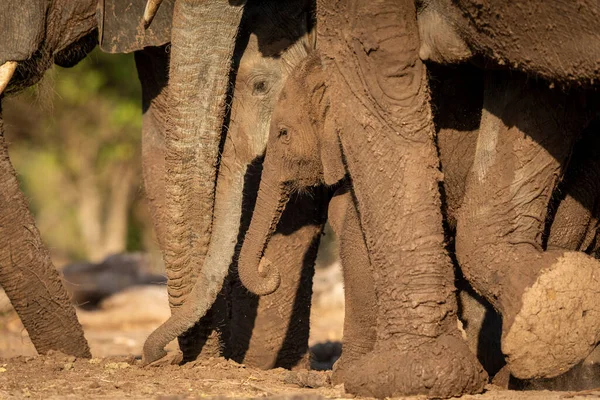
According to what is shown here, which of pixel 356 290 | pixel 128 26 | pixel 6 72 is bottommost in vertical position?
pixel 356 290

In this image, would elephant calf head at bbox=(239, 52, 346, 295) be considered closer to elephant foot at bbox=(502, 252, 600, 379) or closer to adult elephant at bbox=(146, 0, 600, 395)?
adult elephant at bbox=(146, 0, 600, 395)

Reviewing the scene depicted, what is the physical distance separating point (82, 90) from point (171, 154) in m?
11.6

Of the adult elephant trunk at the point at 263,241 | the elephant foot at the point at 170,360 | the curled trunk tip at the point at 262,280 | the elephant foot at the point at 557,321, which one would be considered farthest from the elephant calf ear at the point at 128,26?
the elephant foot at the point at 557,321

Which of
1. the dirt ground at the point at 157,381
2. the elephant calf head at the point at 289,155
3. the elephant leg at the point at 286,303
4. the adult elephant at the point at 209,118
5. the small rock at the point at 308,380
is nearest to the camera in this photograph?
the dirt ground at the point at 157,381

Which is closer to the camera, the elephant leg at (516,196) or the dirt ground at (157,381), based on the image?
the elephant leg at (516,196)

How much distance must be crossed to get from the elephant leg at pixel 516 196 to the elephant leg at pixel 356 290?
60cm

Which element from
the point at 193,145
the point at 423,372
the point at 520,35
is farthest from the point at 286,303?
the point at 520,35

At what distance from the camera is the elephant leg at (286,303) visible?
6.19m

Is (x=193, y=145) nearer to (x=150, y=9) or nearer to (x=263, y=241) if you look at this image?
(x=263, y=241)

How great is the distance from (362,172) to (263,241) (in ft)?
2.79

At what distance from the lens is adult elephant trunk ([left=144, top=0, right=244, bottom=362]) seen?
17.4ft

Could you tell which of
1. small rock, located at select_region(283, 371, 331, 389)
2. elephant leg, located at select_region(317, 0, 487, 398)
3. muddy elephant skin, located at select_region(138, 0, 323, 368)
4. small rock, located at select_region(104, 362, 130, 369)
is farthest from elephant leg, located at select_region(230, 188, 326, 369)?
elephant leg, located at select_region(317, 0, 487, 398)

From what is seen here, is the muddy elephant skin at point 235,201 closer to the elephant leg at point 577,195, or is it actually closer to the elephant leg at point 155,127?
the elephant leg at point 155,127

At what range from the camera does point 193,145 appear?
5.33 meters
